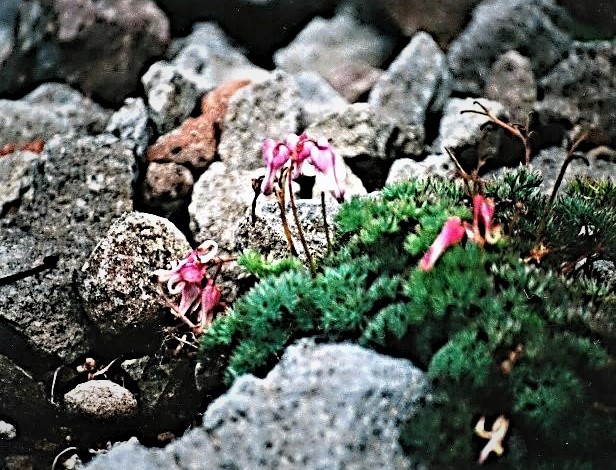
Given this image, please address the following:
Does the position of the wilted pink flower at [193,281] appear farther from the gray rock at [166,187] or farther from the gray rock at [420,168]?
the gray rock at [420,168]

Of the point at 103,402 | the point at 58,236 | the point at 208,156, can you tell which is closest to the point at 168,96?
the point at 208,156

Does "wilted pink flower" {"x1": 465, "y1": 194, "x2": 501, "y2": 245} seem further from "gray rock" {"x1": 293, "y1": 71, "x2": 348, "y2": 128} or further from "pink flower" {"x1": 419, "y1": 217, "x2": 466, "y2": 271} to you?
"gray rock" {"x1": 293, "y1": 71, "x2": 348, "y2": 128}

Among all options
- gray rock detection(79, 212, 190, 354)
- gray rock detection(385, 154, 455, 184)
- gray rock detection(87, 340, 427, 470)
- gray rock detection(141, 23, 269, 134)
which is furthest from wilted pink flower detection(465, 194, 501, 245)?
gray rock detection(141, 23, 269, 134)

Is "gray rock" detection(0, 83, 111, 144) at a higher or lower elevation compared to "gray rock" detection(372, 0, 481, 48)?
lower

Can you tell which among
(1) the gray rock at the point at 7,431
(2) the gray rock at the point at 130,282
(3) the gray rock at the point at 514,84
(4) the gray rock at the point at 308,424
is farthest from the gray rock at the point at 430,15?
(1) the gray rock at the point at 7,431

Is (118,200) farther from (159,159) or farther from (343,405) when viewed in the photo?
(343,405)

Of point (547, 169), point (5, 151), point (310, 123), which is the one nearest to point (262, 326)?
point (310, 123)

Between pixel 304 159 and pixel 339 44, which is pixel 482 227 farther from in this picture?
pixel 339 44
